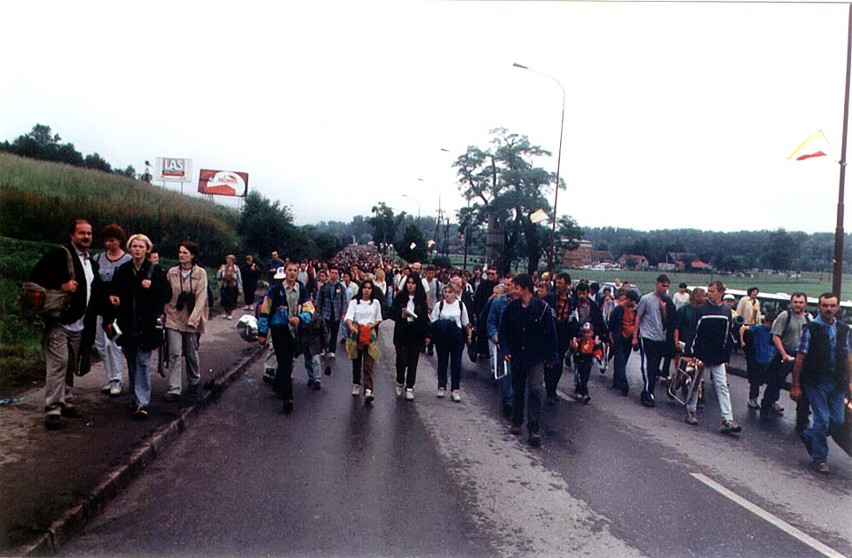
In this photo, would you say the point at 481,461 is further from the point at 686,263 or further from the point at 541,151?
the point at 541,151

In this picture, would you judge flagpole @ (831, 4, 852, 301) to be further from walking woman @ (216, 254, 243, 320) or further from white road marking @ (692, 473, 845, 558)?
walking woman @ (216, 254, 243, 320)

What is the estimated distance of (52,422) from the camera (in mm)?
6219

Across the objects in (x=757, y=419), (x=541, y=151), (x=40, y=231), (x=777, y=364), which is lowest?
(x=757, y=419)

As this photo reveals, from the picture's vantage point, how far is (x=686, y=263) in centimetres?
3097

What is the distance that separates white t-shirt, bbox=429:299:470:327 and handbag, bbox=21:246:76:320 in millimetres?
4709

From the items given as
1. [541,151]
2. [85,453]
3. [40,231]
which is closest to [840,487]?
[85,453]

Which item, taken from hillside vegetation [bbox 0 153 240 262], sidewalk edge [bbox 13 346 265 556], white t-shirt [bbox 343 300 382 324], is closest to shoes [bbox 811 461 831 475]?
white t-shirt [bbox 343 300 382 324]

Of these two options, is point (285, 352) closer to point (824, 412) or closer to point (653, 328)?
point (653, 328)

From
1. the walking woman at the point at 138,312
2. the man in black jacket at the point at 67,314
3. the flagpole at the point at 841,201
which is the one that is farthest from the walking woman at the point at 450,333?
the flagpole at the point at 841,201

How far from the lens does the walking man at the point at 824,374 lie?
22.4 ft

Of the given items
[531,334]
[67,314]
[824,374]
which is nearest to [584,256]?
[824,374]

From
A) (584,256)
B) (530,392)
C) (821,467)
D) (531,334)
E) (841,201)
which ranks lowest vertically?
(821,467)

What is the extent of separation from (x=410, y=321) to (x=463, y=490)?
12.3ft

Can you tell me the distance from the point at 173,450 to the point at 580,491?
3755 millimetres
